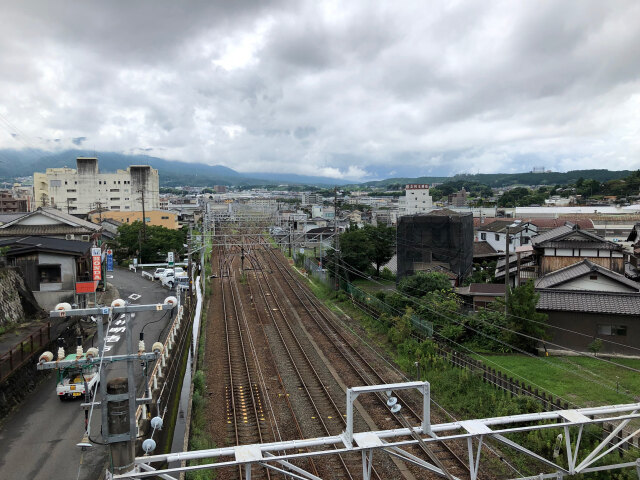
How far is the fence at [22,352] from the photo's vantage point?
10750 millimetres

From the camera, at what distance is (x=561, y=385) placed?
499 inches

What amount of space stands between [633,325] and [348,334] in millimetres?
9378

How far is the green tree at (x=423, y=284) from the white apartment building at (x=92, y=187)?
52.2 meters

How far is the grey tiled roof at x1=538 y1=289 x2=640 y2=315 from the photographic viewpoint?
1502 centimetres

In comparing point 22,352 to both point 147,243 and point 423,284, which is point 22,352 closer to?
point 423,284

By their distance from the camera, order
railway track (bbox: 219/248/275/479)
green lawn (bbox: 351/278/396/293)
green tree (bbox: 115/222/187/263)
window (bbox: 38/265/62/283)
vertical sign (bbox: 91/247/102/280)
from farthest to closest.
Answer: green tree (bbox: 115/222/187/263) → green lawn (bbox: 351/278/396/293) → vertical sign (bbox: 91/247/102/280) → window (bbox: 38/265/62/283) → railway track (bbox: 219/248/275/479)

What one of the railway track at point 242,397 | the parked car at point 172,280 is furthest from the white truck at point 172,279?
the railway track at point 242,397

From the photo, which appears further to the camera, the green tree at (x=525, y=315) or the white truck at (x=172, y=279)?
the white truck at (x=172, y=279)

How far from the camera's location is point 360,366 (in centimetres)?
1483

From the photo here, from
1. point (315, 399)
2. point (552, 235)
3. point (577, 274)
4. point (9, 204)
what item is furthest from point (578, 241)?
point (9, 204)

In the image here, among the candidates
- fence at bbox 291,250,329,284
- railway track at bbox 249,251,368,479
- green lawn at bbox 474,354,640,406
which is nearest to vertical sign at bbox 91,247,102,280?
railway track at bbox 249,251,368,479

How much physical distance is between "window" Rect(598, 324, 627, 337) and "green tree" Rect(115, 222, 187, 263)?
2633cm

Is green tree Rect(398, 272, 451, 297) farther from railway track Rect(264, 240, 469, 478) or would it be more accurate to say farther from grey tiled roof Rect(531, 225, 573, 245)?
grey tiled roof Rect(531, 225, 573, 245)

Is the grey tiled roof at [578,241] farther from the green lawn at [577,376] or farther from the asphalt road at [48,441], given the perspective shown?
the asphalt road at [48,441]
